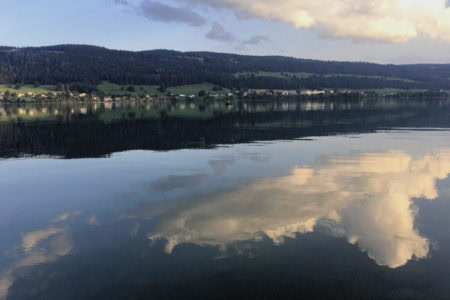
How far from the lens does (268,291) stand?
432 inches

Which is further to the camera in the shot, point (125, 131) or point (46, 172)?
point (125, 131)

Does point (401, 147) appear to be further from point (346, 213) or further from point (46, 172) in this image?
point (46, 172)

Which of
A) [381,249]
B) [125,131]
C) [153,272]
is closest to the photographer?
[153,272]

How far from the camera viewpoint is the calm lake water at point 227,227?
37.6 feet

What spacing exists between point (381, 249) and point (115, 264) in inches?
355

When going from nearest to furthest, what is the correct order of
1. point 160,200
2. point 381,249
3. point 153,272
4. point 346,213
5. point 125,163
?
1. point 153,272
2. point 381,249
3. point 346,213
4. point 160,200
5. point 125,163

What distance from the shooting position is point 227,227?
15.7 metres

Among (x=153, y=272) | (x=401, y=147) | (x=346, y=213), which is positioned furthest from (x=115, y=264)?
(x=401, y=147)

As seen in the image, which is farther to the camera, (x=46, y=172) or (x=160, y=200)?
(x=46, y=172)

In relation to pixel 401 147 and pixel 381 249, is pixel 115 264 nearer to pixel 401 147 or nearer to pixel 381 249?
pixel 381 249

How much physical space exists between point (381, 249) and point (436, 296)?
3.01 meters

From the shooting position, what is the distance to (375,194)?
20328 millimetres

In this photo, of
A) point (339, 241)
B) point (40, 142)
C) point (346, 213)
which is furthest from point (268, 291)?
point (40, 142)

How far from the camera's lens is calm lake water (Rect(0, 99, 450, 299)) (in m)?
11.5
